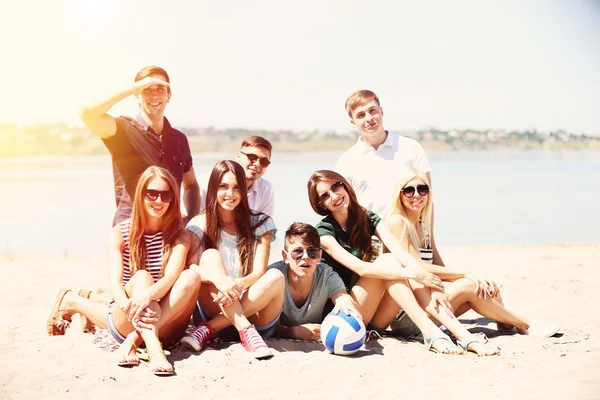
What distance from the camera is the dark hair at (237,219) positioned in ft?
14.0

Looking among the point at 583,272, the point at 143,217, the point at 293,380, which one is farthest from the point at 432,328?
the point at 583,272

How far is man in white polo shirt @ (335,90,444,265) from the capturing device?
5027 mm

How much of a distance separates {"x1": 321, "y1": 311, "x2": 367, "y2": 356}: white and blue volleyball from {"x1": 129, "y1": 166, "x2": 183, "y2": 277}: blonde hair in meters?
1.02

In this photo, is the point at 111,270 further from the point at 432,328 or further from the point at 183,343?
the point at 432,328

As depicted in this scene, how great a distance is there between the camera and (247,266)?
425cm

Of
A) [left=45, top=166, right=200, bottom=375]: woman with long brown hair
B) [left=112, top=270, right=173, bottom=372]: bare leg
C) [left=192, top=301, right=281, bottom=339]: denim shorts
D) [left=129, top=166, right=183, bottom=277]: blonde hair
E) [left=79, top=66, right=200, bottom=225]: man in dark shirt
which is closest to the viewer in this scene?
[left=112, top=270, right=173, bottom=372]: bare leg

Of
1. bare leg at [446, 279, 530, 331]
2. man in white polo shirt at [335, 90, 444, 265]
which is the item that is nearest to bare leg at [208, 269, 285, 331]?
bare leg at [446, 279, 530, 331]

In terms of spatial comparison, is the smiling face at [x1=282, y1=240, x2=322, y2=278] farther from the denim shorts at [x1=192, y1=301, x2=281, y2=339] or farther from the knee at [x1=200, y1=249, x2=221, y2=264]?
the knee at [x1=200, y1=249, x2=221, y2=264]

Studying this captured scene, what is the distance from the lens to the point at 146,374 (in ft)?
12.1

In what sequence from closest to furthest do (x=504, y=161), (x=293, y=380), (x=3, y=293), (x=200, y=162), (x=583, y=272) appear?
(x=293, y=380) → (x=3, y=293) → (x=583, y=272) → (x=200, y=162) → (x=504, y=161)

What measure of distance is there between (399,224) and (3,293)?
14.0ft

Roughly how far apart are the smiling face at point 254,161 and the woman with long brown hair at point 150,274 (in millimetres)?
680

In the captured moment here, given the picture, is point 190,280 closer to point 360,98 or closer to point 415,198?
point 415,198

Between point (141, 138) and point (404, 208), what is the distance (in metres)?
1.81
